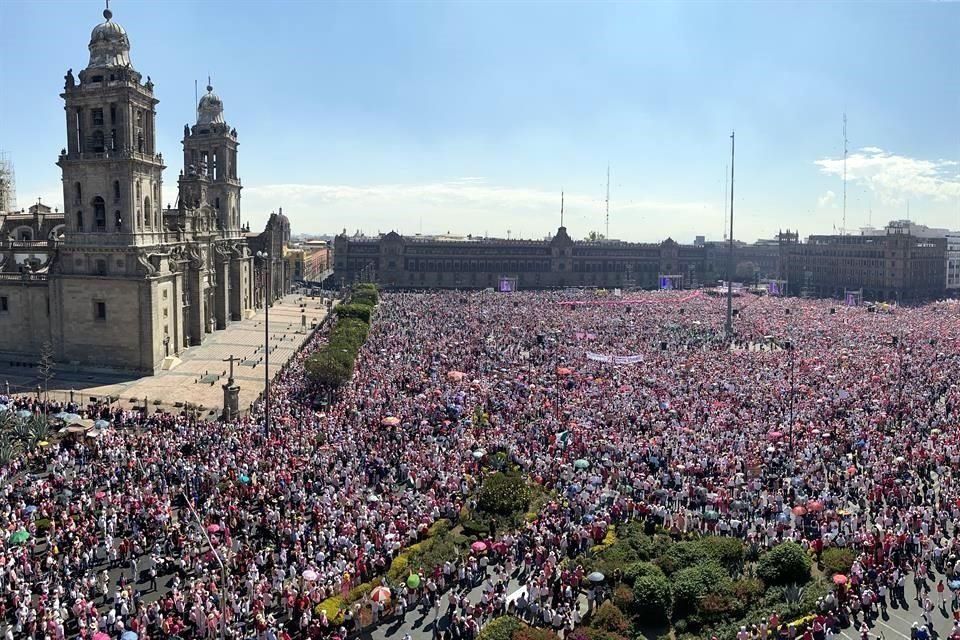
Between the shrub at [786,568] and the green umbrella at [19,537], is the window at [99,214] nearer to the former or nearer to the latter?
the green umbrella at [19,537]

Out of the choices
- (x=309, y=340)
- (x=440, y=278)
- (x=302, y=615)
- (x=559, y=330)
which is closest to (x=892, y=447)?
(x=302, y=615)

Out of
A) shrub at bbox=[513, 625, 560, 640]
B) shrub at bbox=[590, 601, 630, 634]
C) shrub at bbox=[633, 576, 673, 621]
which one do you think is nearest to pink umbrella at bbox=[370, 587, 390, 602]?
shrub at bbox=[513, 625, 560, 640]

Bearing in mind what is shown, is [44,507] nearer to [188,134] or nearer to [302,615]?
[302,615]

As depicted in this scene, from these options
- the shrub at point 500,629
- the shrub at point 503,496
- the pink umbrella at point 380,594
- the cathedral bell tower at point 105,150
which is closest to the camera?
the shrub at point 500,629

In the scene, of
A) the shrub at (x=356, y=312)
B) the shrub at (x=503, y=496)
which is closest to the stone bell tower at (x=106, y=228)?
the shrub at (x=356, y=312)

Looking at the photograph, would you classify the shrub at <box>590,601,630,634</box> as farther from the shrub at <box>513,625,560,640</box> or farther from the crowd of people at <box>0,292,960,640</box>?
the shrub at <box>513,625,560,640</box>

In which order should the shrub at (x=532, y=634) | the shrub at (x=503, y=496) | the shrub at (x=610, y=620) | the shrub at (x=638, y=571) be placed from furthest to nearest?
the shrub at (x=503, y=496)
the shrub at (x=638, y=571)
the shrub at (x=610, y=620)
the shrub at (x=532, y=634)

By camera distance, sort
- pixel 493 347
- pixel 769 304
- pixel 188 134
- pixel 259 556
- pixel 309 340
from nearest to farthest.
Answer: pixel 259 556, pixel 493 347, pixel 309 340, pixel 188 134, pixel 769 304
